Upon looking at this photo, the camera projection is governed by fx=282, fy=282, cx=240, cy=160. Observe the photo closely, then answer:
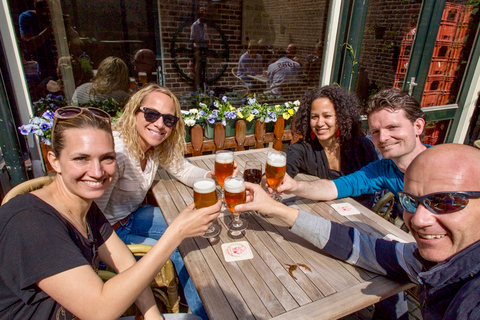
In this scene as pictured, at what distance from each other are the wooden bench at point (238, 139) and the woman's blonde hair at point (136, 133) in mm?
1023

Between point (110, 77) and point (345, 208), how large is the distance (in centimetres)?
368

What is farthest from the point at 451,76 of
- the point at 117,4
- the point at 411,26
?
the point at 117,4

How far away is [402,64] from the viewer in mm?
4922

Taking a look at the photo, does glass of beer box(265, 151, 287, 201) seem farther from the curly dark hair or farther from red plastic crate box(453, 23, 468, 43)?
red plastic crate box(453, 23, 468, 43)

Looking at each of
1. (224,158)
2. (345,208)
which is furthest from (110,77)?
(345,208)

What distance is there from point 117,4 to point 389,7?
14.6ft

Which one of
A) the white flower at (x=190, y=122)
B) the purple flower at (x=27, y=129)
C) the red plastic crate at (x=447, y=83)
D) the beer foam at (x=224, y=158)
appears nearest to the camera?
the beer foam at (x=224, y=158)

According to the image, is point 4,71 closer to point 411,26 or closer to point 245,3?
point 245,3

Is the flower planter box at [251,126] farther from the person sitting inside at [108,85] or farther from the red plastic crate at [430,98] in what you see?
the red plastic crate at [430,98]

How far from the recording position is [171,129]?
2.27 metres

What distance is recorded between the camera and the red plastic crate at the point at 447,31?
15.6ft

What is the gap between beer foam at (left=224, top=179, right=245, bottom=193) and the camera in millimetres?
1409

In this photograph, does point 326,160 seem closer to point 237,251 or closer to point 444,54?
point 237,251

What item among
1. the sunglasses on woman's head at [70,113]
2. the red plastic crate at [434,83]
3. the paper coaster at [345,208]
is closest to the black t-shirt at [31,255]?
the sunglasses on woman's head at [70,113]
